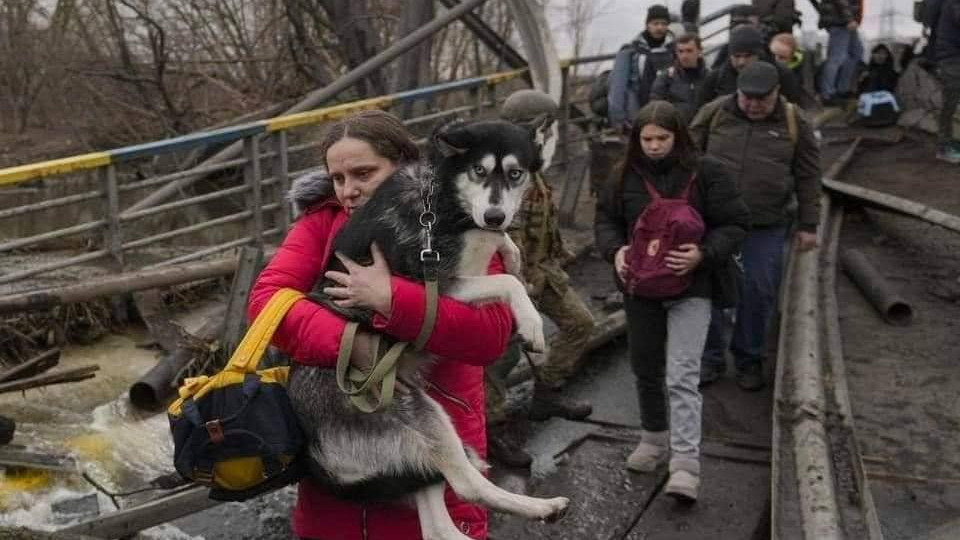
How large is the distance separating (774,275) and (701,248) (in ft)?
5.49

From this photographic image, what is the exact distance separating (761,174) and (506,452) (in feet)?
7.75

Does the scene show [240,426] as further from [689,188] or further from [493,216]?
[689,188]

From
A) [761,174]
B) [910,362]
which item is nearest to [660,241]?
[761,174]

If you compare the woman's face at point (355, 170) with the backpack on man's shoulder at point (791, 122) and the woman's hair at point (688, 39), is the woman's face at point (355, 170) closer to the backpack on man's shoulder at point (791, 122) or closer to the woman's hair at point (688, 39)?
the backpack on man's shoulder at point (791, 122)

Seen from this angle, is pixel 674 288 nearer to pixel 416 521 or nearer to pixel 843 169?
pixel 416 521

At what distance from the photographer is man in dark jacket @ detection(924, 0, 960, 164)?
11.4 m

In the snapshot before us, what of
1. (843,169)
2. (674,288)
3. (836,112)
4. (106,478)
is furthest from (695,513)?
(836,112)

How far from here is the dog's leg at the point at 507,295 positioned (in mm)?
2576

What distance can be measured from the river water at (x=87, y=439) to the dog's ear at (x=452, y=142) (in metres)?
2.94

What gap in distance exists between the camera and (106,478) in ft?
17.3

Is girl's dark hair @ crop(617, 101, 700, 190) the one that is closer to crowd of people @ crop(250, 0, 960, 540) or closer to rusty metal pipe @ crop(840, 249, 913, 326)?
crowd of people @ crop(250, 0, 960, 540)

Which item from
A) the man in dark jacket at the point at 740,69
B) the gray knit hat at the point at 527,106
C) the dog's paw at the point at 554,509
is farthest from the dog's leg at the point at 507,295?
the man in dark jacket at the point at 740,69

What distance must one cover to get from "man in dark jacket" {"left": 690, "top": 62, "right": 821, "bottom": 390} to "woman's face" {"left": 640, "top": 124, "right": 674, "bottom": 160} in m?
1.26

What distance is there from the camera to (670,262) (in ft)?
16.0
